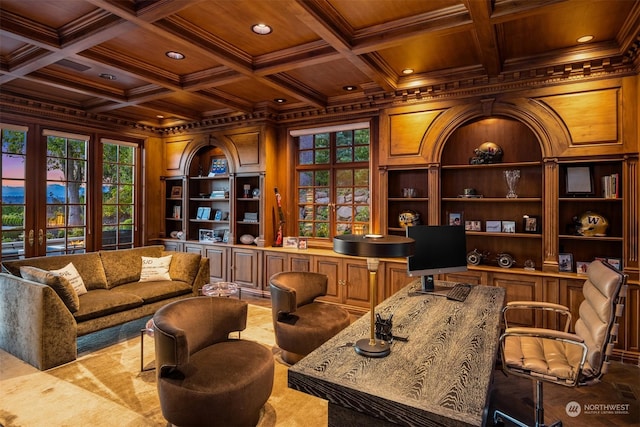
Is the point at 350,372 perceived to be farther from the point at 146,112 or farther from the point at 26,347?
the point at 146,112

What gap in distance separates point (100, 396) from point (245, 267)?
2.95m

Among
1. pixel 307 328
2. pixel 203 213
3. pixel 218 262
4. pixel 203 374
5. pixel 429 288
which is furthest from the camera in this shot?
pixel 203 213

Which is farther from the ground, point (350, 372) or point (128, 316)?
point (350, 372)

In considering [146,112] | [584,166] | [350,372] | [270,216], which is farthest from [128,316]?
[584,166]

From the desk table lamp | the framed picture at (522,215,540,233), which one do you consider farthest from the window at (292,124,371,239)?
the desk table lamp

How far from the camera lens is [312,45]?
3283 millimetres

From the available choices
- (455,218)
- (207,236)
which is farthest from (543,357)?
(207,236)

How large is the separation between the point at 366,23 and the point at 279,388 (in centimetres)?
293

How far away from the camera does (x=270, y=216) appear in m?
5.40

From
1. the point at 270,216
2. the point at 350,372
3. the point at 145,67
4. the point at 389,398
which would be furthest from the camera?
the point at 270,216

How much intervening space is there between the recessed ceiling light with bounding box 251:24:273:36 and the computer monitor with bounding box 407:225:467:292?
1.99 metres

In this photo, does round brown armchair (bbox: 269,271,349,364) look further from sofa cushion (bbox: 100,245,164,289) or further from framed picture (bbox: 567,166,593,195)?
framed picture (bbox: 567,166,593,195)

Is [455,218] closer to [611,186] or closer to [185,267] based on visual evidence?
[611,186]

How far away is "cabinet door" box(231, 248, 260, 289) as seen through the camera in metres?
5.35
